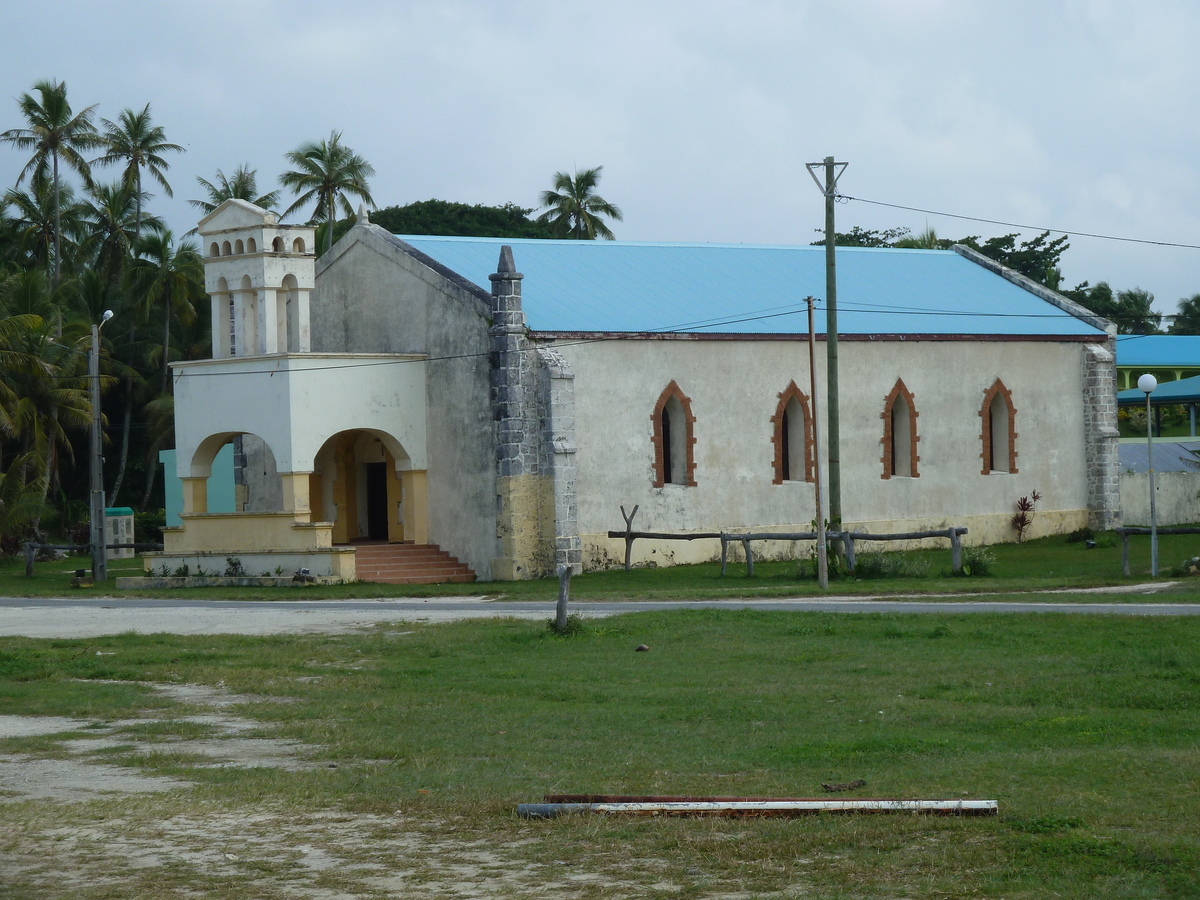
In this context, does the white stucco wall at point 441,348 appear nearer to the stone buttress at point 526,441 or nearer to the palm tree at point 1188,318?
the stone buttress at point 526,441

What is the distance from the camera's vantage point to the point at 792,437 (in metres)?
38.3

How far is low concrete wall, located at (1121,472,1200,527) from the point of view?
4441cm

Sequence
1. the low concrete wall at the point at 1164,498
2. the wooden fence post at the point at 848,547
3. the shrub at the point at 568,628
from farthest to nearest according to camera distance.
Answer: the low concrete wall at the point at 1164,498 < the wooden fence post at the point at 848,547 < the shrub at the point at 568,628

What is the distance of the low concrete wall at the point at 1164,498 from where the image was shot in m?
44.4

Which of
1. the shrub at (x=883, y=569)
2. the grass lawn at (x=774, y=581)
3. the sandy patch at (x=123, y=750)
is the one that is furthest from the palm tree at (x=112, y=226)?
the sandy patch at (x=123, y=750)

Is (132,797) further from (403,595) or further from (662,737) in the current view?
(403,595)

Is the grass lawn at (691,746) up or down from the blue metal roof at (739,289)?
down

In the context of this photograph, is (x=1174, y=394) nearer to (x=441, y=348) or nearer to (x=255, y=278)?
(x=441, y=348)

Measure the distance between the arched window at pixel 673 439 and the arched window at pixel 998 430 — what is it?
885 centimetres

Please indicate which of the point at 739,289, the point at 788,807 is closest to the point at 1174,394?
the point at 739,289

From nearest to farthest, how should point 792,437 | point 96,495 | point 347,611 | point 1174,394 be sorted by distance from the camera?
point 347,611
point 96,495
point 792,437
point 1174,394

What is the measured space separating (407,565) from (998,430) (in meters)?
16.0

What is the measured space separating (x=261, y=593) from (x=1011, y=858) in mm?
25471

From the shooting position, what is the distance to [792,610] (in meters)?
22.5
